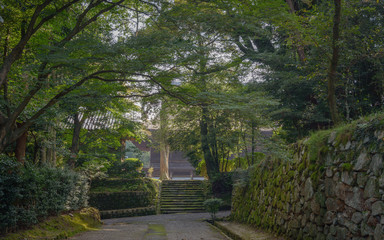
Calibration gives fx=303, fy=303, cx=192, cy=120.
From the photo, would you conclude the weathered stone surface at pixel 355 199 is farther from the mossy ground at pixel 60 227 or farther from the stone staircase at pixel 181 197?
the stone staircase at pixel 181 197

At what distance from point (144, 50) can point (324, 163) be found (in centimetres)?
406

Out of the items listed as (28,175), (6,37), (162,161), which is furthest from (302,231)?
(162,161)

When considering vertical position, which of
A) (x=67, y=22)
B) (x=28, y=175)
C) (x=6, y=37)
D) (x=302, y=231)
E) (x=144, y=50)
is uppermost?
(x=67, y=22)

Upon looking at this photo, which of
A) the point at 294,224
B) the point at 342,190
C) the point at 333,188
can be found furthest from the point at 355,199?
the point at 294,224

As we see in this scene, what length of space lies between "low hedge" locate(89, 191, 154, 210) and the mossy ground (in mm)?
5026

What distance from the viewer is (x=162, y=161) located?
2553cm

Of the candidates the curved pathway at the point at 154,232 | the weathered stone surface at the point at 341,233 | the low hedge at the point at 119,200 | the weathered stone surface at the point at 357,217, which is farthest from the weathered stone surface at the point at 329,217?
the low hedge at the point at 119,200

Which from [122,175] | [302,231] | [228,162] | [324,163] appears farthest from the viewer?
[228,162]

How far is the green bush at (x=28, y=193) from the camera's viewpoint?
6312mm

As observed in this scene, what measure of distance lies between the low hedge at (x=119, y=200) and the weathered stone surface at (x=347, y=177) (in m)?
14.6

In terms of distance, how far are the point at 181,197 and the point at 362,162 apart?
17.3 m

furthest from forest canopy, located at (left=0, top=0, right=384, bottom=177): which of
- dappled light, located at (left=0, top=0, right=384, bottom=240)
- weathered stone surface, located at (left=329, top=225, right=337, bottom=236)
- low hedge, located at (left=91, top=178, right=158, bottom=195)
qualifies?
low hedge, located at (left=91, top=178, right=158, bottom=195)

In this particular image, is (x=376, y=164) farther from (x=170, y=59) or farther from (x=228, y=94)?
(x=170, y=59)

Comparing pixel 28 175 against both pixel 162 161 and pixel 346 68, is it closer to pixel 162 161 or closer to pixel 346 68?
pixel 346 68
